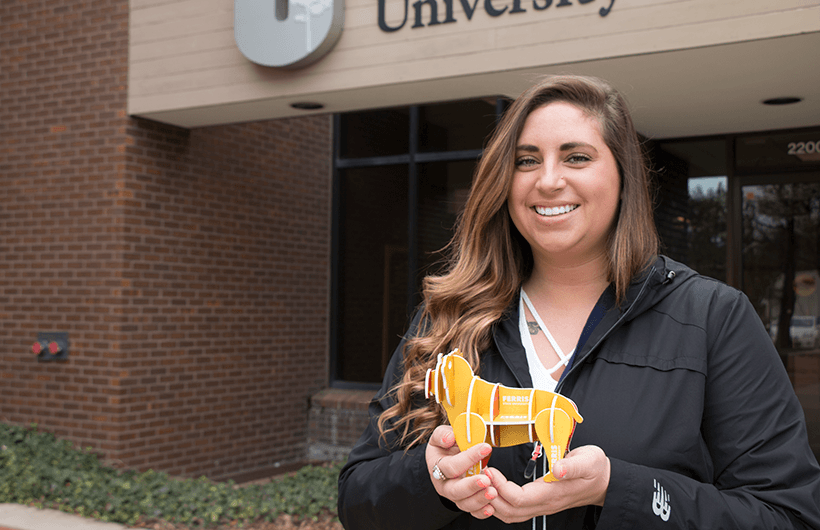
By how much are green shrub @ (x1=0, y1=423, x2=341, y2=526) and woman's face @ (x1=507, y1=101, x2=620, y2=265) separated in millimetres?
4516

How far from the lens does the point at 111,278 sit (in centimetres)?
647

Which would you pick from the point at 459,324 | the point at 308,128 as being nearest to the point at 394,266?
the point at 308,128

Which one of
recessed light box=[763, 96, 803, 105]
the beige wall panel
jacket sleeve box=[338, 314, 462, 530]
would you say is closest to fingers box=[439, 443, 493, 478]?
jacket sleeve box=[338, 314, 462, 530]

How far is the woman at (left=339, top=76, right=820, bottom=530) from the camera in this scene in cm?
138

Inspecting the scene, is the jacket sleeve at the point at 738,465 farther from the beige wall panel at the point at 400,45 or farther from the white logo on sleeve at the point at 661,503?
the beige wall panel at the point at 400,45

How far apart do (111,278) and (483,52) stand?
3737mm

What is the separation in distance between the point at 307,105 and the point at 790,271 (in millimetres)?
4351

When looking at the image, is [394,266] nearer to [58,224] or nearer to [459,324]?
[58,224]

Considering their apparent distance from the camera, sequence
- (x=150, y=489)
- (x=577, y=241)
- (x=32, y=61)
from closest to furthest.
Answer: (x=577, y=241) < (x=150, y=489) < (x=32, y=61)

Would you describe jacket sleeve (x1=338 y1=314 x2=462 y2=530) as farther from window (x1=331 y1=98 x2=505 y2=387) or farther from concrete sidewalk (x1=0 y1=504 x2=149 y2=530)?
window (x1=331 y1=98 x2=505 y2=387)

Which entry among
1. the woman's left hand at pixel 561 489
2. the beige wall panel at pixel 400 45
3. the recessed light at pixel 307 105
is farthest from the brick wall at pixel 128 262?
the woman's left hand at pixel 561 489

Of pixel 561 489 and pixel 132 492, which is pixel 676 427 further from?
pixel 132 492

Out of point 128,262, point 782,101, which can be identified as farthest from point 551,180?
point 128,262

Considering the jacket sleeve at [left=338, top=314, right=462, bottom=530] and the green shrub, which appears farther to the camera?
the green shrub
